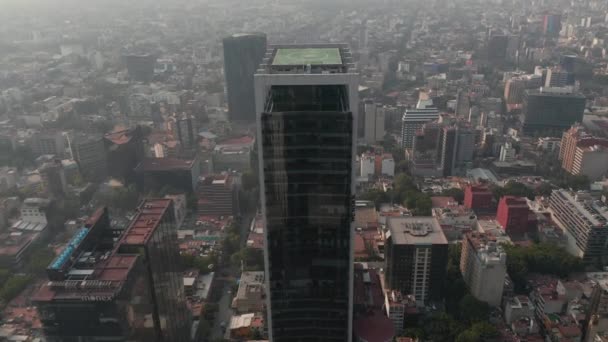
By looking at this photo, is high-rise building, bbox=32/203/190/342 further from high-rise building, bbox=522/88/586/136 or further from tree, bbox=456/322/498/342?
high-rise building, bbox=522/88/586/136

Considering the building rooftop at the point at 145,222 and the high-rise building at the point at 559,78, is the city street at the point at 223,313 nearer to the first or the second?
the building rooftop at the point at 145,222

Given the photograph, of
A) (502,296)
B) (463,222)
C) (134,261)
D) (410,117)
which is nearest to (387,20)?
(410,117)

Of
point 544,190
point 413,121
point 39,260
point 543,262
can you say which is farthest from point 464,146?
point 39,260

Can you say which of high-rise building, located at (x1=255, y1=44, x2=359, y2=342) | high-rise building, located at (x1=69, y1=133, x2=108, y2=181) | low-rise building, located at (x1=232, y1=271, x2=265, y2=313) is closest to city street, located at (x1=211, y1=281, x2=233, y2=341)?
low-rise building, located at (x1=232, y1=271, x2=265, y2=313)

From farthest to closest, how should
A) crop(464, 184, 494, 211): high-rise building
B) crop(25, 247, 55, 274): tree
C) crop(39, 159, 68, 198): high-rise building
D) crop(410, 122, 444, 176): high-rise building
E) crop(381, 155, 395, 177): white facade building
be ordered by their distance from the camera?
1. crop(410, 122, 444, 176): high-rise building
2. crop(381, 155, 395, 177): white facade building
3. crop(39, 159, 68, 198): high-rise building
4. crop(464, 184, 494, 211): high-rise building
5. crop(25, 247, 55, 274): tree

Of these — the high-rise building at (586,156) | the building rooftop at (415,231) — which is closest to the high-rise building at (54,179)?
the building rooftop at (415,231)

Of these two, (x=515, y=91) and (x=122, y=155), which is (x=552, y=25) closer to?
(x=515, y=91)

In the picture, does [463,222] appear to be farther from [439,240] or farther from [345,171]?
[345,171]

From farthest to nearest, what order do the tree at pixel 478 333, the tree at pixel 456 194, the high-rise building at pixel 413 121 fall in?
1. the high-rise building at pixel 413 121
2. the tree at pixel 456 194
3. the tree at pixel 478 333
